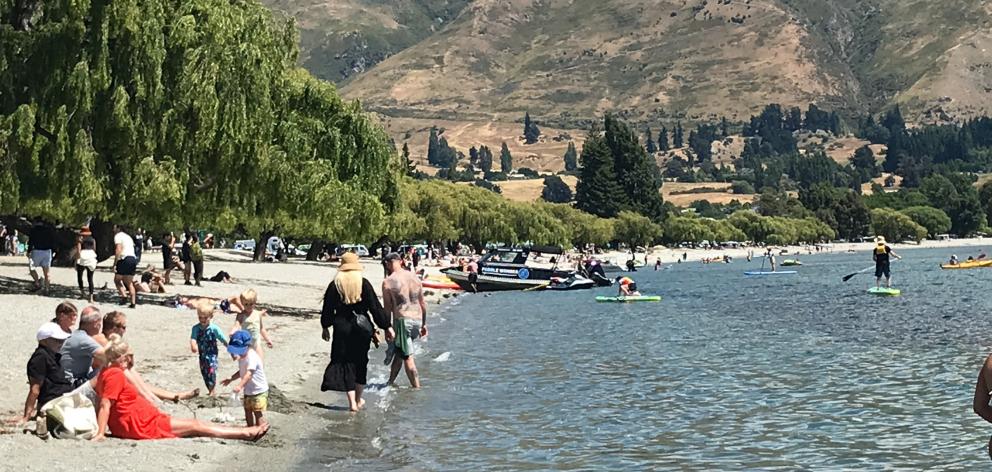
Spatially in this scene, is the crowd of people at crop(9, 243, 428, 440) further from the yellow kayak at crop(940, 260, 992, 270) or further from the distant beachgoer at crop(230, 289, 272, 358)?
the yellow kayak at crop(940, 260, 992, 270)

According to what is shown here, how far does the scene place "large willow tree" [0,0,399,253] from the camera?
27938 mm

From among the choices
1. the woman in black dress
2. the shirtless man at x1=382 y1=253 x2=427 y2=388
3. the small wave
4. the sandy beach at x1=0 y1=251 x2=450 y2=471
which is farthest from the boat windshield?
the woman in black dress

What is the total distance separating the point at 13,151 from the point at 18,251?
41.8 meters

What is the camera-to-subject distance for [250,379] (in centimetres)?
1445

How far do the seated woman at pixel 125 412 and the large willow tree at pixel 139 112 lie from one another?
15.3 metres

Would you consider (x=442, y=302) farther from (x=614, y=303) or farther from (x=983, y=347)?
(x=983, y=347)

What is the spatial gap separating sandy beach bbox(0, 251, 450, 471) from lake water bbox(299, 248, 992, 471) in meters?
0.62

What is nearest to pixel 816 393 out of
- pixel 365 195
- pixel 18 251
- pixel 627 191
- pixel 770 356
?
pixel 770 356

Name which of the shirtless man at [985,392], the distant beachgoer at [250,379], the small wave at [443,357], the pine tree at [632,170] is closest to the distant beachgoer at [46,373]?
the distant beachgoer at [250,379]

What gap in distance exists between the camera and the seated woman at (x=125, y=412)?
42.4 ft

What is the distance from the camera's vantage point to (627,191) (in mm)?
183625

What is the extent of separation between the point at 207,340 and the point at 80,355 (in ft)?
8.23

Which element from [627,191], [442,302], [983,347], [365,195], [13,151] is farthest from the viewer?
[627,191]

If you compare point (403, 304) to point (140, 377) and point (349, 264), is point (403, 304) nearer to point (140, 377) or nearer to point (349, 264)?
point (349, 264)
